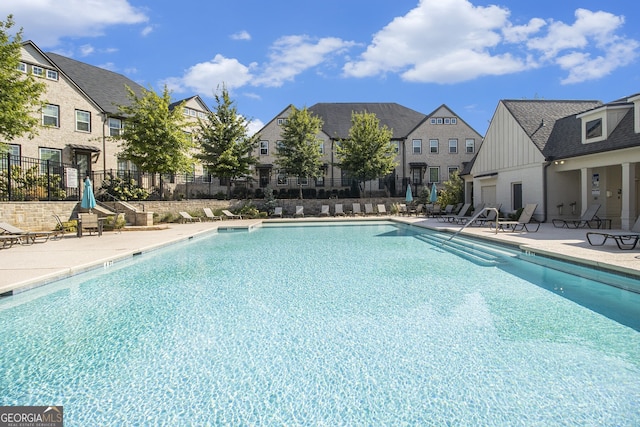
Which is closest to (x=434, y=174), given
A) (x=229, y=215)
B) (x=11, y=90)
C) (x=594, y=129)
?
(x=594, y=129)

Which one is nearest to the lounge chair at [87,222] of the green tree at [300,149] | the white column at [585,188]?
the green tree at [300,149]

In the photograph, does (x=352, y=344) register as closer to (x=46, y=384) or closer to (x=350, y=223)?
(x=46, y=384)

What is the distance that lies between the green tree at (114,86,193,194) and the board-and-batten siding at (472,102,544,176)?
18.0 metres

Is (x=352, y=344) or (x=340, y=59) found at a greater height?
(x=340, y=59)

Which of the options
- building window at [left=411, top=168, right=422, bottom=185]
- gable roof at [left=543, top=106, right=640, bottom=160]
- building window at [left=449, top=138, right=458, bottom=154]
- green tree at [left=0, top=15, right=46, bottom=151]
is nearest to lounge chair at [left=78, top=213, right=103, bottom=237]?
green tree at [left=0, top=15, right=46, bottom=151]

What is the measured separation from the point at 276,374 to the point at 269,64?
68.1 ft

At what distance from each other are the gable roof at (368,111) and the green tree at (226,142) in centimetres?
1039

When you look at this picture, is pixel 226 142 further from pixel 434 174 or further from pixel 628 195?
pixel 628 195

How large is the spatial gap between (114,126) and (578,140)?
28.0 meters

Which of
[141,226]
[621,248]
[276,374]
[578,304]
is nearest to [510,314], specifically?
[578,304]

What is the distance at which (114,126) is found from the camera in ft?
86.3

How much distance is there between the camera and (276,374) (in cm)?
371

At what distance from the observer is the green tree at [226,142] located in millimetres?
26141

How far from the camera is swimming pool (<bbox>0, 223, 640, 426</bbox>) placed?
3.08m
